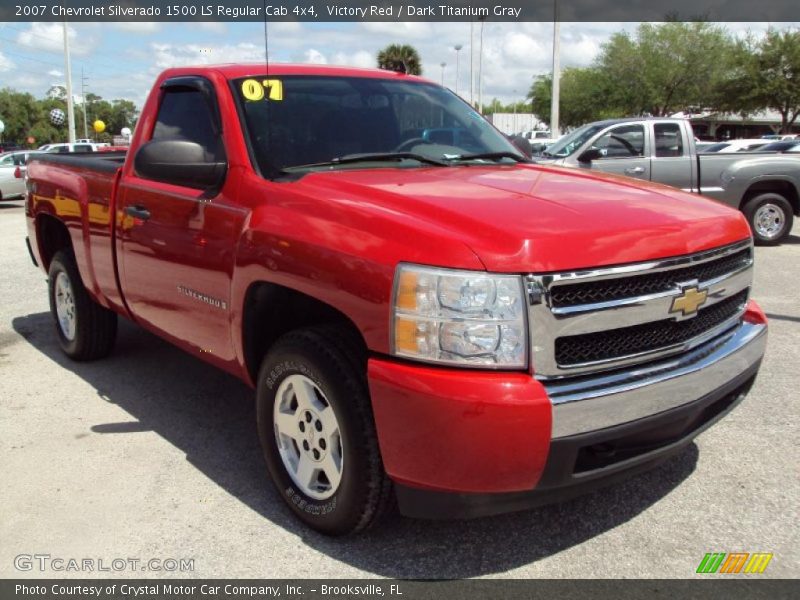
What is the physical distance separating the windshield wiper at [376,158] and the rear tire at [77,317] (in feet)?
8.27

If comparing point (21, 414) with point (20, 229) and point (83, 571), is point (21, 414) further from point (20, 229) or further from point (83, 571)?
point (20, 229)

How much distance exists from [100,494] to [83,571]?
2.05ft

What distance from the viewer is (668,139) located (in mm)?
A: 10852

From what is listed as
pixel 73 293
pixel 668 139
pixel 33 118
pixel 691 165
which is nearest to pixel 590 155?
pixel 668 139

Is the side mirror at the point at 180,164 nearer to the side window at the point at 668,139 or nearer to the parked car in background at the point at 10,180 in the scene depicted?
the side window at the point at 668,139

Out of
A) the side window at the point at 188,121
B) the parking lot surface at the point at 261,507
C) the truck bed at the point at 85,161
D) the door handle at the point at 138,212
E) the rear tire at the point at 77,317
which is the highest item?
the side window at the point at 188,121

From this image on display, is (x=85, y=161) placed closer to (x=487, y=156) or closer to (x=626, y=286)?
(x=487, y=156)

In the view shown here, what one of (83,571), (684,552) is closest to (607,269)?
(684,552)

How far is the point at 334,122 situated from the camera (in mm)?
3666

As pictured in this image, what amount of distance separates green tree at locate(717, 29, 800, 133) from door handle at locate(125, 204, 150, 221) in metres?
42.3

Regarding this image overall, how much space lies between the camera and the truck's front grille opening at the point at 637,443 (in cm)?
252

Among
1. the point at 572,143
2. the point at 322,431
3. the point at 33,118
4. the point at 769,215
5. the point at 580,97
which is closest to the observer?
the point at 322,431

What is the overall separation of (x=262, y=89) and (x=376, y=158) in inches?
27.4

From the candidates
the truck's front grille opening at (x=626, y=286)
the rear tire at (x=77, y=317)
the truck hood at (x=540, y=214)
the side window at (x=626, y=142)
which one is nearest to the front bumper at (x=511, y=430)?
the truck's front grille opening at (x=626, y=286)
